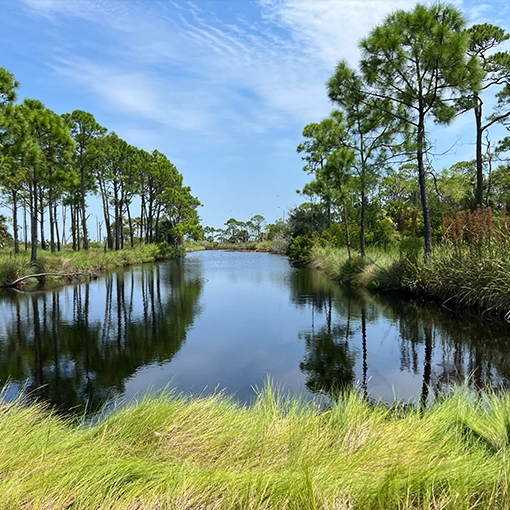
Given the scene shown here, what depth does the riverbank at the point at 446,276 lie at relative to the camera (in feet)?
28.5

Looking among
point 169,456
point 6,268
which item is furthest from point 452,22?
point 6,268

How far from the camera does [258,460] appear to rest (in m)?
2.40

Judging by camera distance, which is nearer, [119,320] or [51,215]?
[119,320]

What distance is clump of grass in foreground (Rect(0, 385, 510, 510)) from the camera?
1853mm

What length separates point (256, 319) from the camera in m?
9.90

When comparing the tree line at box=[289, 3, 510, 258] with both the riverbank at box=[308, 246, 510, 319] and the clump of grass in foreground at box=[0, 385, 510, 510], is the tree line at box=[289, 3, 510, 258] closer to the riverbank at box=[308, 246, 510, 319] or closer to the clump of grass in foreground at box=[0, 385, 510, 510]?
the riverbank at box=[308, 246, 510, 319]

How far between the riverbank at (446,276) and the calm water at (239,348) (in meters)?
0.65

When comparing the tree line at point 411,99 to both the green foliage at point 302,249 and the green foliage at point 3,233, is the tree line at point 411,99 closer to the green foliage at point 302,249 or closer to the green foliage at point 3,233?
the green foliage at point 302,249

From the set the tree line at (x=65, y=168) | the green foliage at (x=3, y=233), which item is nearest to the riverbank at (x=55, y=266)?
the tree line at (x=65, y=168)

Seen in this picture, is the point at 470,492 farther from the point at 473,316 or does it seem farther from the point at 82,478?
the point at 473,316

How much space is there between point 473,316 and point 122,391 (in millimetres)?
7957

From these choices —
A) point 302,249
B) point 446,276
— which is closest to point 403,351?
point 446,276

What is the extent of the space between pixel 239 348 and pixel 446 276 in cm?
670

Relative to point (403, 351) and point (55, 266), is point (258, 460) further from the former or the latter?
point (55, 266)
